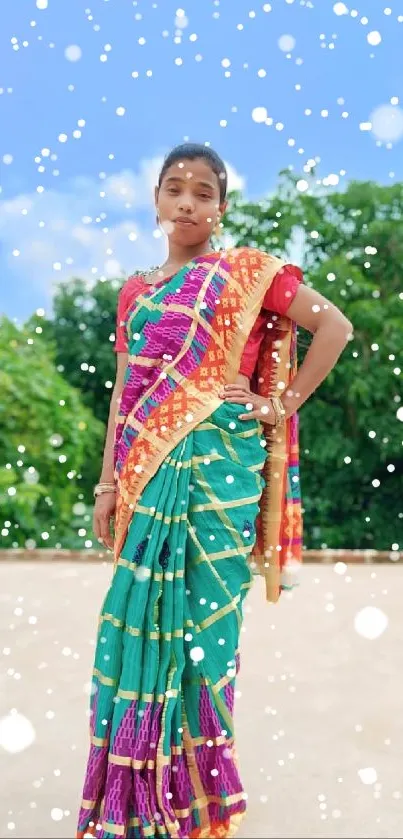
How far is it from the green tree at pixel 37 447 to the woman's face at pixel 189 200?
397 centimetres

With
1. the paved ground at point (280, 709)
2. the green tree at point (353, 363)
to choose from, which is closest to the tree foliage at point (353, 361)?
the green tree at point (353, 363)

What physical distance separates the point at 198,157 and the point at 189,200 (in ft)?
0.31

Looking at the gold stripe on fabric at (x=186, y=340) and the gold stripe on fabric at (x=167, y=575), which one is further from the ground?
the gold stripe on fabric at (x=186, y=340)

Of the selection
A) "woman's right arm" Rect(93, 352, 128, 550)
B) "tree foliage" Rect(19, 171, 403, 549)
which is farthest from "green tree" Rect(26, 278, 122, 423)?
"woman's right arm" Rect(93, 352, 128, 550)

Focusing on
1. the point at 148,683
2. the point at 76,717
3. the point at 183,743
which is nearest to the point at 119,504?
the point at 148,683

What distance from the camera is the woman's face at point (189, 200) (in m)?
1.85

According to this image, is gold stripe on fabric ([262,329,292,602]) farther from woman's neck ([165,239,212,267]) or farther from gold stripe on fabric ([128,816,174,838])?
gold stripe on fabric ([128,816,174,838])

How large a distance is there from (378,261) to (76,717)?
4.93m

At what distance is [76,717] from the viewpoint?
275cm

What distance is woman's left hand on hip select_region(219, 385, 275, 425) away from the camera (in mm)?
1825

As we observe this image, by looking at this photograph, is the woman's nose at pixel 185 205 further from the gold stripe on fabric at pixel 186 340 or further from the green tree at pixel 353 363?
the green tree at pixel 353 363

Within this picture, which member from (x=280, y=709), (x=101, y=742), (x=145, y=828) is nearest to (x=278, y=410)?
(x=101, y=742)

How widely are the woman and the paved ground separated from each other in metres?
0.30

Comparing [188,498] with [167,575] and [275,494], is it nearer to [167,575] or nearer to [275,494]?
[167,575]
